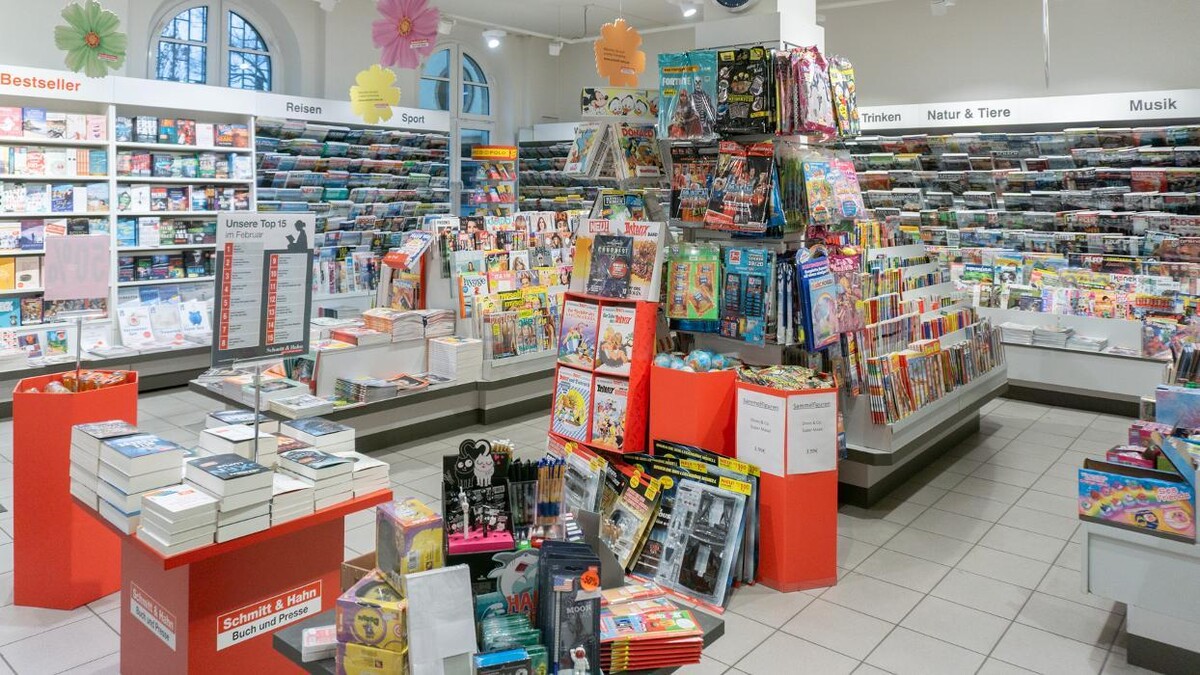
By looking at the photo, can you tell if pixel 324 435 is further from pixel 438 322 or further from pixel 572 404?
pixel 438 322

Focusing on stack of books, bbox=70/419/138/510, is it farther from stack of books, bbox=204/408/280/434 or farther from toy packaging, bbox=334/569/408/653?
toy packaging, bbox=334/569/408/653

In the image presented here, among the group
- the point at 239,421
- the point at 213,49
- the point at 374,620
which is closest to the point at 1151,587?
the point at 374,620

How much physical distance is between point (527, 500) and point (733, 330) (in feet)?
7.48

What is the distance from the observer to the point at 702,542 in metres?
3.54

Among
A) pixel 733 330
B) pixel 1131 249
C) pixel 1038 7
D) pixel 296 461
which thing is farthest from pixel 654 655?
pixel 1038 7

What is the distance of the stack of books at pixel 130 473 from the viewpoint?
2514mm

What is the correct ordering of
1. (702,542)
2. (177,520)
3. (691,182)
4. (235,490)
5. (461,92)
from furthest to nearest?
1. (461,92)
2. (691,182)
3. (702,542)
4. (235,490)
5. (177,520)

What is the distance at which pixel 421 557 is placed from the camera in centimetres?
181

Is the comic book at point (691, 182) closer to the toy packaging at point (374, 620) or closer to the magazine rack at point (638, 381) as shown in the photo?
the magazine rack at point (638, 381)

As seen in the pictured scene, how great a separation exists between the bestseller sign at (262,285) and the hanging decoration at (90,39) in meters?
4.93

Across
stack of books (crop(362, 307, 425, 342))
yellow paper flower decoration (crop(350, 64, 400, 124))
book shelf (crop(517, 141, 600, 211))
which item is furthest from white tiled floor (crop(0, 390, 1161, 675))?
book shelf (crop(517, 141, 600, 211))

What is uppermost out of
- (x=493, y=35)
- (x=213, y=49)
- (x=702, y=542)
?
(x=493, y=35)

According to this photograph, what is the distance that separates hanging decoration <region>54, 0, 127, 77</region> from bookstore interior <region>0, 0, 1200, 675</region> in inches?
0.9

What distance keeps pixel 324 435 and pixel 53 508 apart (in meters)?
1.34
